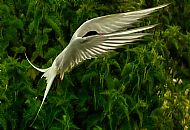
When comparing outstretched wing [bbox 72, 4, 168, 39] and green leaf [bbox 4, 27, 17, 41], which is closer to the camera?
outstretched wing [bbox 72, 4, 168, 39]

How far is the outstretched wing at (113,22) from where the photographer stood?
3.08 m

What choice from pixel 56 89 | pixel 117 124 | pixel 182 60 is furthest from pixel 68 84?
pixel 182 60

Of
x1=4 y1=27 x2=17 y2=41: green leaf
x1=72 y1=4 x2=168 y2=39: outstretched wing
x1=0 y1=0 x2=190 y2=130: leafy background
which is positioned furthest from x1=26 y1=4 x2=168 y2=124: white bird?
x1=4 y1=27 x2=17 y2=41: green leaf

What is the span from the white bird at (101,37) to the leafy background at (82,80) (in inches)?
28.7

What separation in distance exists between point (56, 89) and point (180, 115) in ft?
3.02

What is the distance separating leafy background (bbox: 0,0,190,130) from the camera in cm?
418

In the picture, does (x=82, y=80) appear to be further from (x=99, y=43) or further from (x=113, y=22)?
(x=99, y=43)

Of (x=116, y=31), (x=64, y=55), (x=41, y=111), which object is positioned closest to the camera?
(x=116, y=31)

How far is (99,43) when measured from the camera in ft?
9.98

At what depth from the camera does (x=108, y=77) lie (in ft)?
14.1

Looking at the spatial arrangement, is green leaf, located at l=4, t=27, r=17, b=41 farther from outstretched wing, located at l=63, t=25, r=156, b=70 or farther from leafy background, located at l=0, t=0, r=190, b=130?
outstretched wing, located at l=63, t=25, r=156, b=70

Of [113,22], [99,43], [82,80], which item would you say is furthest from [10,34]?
[99,43]

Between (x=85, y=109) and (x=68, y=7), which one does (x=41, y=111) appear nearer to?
(x=85, y=109)

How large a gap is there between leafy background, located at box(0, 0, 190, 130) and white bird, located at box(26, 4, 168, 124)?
729 millimetres
